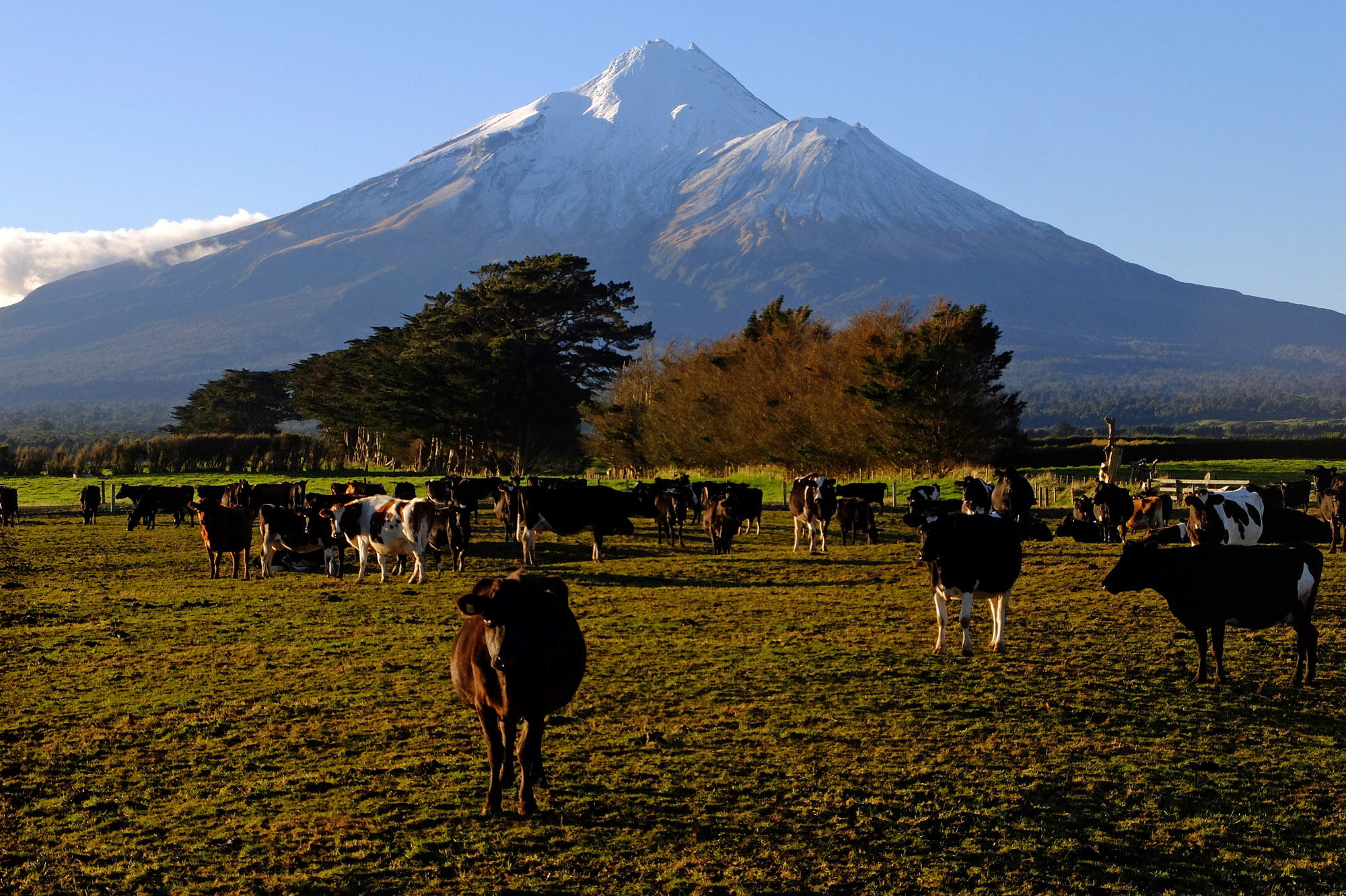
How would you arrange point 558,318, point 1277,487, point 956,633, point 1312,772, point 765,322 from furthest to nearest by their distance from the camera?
point 765,322
point 558,318
point 1277,487
point 956,633
point 1312,772

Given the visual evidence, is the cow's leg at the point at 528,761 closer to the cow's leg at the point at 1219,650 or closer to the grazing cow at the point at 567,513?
the cow's leg at the point at 1219,650

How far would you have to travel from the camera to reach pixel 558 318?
2419 inches

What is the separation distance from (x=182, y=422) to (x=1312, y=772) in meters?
99.2

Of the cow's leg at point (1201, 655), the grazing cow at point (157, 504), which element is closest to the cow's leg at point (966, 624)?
the cow's leg at point (1201, 655)

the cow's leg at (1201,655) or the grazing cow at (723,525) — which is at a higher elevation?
the grazing cow at (723,525)

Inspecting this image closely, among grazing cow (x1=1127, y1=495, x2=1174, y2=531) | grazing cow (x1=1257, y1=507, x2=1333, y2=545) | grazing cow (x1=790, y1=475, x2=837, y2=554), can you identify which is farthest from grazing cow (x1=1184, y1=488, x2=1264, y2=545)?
grazing cow (x1=1127, y1=495, x2=1174, y2=531)

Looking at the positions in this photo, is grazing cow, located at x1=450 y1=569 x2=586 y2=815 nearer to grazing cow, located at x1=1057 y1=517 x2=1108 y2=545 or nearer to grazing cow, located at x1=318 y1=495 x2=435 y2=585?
grazing cow, located at x1=318 y1=495 x2=435 y2=585

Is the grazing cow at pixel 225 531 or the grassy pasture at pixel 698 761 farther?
the grazing cow at pixel 225 531

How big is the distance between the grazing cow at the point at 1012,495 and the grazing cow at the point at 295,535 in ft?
41.2

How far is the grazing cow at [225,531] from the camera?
1930cm

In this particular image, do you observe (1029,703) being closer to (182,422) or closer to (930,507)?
(930,507)

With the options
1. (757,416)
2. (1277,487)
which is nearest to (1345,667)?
(1277,487)

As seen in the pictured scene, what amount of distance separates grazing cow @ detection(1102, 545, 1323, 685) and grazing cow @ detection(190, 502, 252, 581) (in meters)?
14.7

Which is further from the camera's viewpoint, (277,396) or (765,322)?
(277,396)
